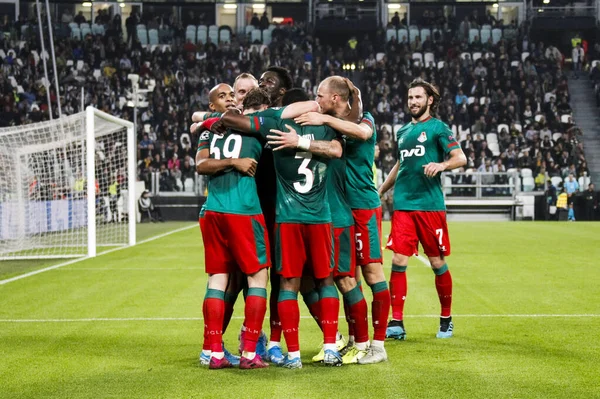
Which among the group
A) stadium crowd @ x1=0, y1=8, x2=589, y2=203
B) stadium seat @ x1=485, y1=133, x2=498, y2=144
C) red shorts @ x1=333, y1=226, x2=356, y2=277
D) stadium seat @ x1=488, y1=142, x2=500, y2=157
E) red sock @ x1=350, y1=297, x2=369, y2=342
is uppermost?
stadium crowd @ x1=0, y1=8, x2=589, y2=203

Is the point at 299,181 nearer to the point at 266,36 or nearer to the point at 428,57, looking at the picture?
the point at 428,57

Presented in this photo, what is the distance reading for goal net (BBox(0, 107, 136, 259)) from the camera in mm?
18172

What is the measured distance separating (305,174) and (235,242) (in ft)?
2.28

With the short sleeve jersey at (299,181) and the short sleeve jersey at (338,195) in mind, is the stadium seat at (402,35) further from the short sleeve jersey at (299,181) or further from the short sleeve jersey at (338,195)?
the short sleeve jersey at (299,181)

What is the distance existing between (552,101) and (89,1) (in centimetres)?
2576

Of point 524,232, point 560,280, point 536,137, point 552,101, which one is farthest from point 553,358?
point 552,101

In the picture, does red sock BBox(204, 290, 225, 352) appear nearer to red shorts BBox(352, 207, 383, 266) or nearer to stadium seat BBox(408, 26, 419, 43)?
red shorts BBox(352, 207, 383, 266)

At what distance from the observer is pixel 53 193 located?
21.7 metres

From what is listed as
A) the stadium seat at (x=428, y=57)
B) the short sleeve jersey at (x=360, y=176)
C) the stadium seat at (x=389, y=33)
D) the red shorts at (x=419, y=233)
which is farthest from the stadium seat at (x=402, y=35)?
the short sleeve jersey at (x=360, y=176)

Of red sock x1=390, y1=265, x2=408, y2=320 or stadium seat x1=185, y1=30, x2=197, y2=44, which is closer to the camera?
red sock x1=390, y1=265, x2=408, y2=320

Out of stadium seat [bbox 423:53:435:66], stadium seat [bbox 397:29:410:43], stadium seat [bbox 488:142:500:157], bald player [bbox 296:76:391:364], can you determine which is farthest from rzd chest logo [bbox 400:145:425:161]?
stadium seat [bbox 397:29:410:43]

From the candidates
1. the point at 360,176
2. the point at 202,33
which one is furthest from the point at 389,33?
the point at 360,176

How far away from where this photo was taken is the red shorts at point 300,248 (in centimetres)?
662

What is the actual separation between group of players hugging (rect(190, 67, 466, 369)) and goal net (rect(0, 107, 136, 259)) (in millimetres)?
10358
